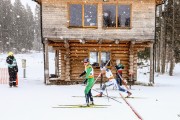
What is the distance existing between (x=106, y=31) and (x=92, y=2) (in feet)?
6.76

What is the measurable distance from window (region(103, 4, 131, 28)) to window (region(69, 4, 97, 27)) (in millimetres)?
711

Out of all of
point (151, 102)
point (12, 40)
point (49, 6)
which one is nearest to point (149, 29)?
point (49, 6)

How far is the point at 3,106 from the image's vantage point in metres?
13.6

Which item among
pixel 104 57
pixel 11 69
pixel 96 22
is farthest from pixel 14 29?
pixel 11 69

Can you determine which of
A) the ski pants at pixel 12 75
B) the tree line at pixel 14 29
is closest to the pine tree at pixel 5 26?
the tree line at pixel 14 29

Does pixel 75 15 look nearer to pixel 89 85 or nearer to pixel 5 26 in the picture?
pixel 89 85

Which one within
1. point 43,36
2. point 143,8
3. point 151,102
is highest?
point 143,8

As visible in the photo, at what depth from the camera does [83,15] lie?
23328 millimetres

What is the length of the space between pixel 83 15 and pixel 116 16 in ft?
7.02

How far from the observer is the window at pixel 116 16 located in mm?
23422

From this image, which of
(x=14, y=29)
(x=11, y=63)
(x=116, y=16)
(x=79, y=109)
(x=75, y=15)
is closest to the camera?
(x=79, y=109)

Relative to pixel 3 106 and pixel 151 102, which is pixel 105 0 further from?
pixel 3 106

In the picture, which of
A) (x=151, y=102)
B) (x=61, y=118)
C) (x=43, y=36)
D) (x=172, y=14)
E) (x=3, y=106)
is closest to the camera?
(x=61, y=118)

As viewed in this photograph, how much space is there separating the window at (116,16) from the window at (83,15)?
2.33 feet
